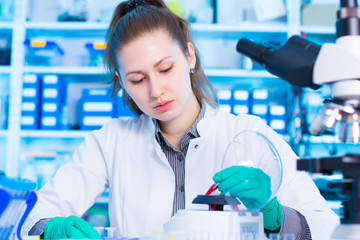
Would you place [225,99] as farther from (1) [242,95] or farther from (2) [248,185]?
(2) [248,185]

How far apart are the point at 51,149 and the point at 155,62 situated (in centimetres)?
196

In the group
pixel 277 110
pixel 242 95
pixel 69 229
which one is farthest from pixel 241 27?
pixel 69 229

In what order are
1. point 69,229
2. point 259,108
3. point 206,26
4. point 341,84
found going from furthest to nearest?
1. point 206,26
2. point 259,108
3. point 69,229
4. point 341,84

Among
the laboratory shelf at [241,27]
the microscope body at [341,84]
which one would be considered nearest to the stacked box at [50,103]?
the laboratory shelf at [241,27]

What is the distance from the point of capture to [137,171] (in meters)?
1.46

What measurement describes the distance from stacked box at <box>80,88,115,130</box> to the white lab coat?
41.9 inches

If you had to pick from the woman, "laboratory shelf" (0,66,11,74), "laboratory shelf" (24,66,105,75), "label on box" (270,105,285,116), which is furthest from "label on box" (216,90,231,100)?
"laboratory shelf" (0,66,11,74)

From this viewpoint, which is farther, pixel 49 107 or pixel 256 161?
pixel 49 107

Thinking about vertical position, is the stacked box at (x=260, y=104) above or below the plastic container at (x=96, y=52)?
below

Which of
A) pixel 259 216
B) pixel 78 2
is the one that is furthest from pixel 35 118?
pixel 259 216

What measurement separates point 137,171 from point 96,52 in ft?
4.84

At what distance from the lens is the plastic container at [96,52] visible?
2.71 m

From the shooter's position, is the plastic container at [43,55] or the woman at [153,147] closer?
the woman at [153,147]

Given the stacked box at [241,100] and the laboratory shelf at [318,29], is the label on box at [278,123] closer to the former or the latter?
the stacked box at [241,100]
